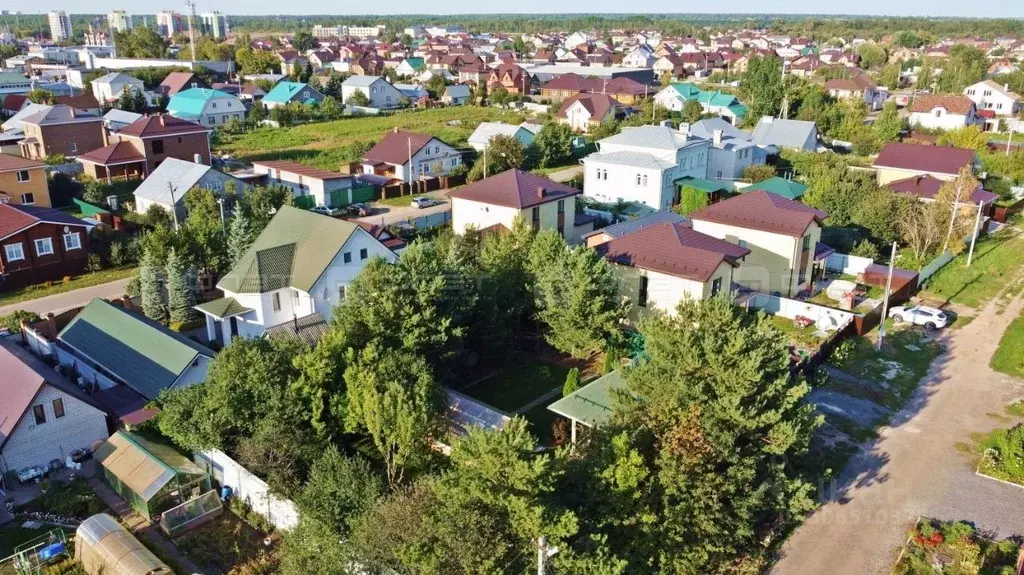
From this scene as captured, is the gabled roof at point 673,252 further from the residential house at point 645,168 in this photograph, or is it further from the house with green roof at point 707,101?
the house with green roof at point 707,101

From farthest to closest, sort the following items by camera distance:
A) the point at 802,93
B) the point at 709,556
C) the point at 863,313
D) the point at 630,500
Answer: the point at 802,93, the point at 863,313, the point at 709,556, the point at 630,500

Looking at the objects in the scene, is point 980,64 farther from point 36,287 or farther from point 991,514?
→ point 36,287

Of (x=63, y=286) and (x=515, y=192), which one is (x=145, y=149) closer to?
(x=63, y=286)

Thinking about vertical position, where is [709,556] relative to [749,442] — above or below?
below

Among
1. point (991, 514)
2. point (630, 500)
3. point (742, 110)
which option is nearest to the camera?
point (630, 500)

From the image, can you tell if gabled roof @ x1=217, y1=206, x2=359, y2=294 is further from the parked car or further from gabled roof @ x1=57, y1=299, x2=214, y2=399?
the parked car

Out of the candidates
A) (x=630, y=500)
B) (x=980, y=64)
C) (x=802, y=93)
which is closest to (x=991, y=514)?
(x=630, y=500)
